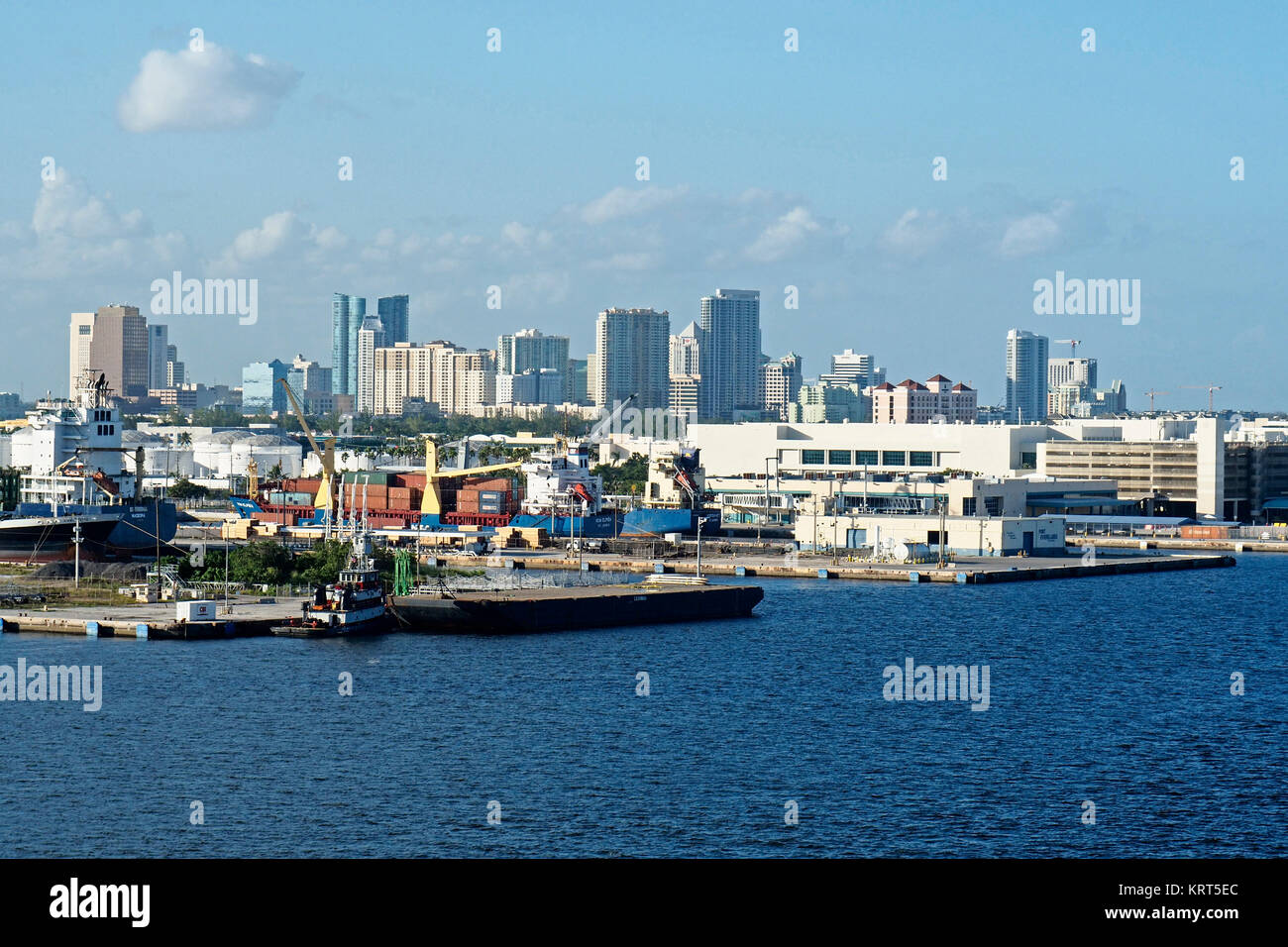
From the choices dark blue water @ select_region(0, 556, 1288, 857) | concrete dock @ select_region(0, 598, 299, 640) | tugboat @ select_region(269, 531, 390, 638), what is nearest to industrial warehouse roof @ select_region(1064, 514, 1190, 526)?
dark blue water @ select_region(0, 556, 1288, 857)

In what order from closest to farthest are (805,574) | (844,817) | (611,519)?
(844,817) → (805,574) → (611,519)

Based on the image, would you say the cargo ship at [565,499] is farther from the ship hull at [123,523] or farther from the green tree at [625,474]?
the green tree at [625,474]

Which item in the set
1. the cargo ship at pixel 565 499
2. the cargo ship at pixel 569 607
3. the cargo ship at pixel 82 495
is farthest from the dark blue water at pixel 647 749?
the cargo ship at pixel 565 499

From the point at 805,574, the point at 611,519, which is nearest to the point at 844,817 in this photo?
the point at 805,574

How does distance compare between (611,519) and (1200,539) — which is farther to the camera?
(1200,539)
